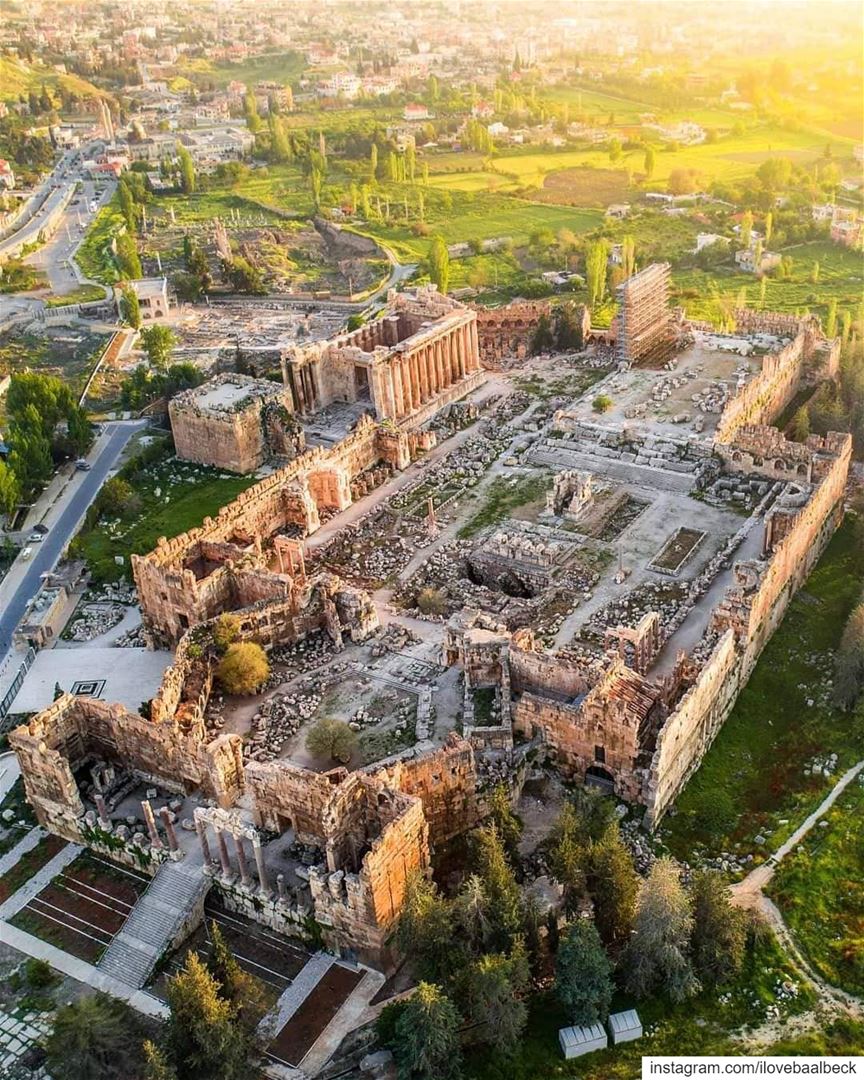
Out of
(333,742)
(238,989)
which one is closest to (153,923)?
(238,989)

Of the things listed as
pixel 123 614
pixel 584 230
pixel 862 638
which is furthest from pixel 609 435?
pixel 584 230

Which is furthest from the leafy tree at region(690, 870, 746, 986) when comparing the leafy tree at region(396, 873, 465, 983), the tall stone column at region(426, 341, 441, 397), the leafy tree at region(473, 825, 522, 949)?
the tall stone column at region(426, 341, 441, 397)

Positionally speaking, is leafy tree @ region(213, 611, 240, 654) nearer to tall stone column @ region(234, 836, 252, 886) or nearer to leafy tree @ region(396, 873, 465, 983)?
tall stone column @ region(234, 836, 252, 886)

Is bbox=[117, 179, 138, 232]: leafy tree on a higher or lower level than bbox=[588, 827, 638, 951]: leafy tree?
higher

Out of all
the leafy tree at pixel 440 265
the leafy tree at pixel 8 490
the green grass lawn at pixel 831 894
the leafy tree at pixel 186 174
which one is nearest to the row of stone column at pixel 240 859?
the green grass lawn at pixel 831 894

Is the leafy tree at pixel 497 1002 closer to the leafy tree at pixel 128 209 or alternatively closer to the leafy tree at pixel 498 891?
the leafy tree at pixel 498 891
